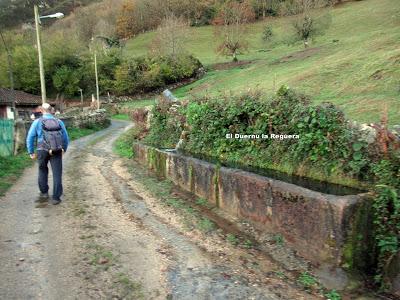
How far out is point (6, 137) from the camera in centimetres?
1374

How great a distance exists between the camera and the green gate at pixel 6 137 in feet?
43.4

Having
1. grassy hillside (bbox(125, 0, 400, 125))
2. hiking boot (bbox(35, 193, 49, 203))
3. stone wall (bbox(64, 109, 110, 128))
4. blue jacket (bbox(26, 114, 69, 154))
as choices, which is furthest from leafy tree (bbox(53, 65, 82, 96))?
blue jacket (bbox(26, 114, 69, 154))

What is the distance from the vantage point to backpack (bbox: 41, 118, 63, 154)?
6625 millimetres

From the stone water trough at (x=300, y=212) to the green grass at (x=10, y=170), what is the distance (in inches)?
179

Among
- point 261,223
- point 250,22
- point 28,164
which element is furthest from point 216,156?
point 250,22

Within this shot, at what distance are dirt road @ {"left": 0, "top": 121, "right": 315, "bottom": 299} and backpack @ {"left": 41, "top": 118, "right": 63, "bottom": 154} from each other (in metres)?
1.02

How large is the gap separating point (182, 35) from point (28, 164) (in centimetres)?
4796

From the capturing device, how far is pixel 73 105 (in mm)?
53562

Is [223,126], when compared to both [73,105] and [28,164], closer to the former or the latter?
[28,164]

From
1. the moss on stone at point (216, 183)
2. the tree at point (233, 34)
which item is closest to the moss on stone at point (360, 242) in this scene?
the moss on stone at point (216, 183)

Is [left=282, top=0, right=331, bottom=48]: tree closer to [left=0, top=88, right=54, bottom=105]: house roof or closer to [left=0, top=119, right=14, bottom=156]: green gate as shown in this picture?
[left=0, top=88, right=54, bottom=105]: house roof

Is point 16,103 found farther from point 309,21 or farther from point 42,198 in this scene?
point 42,198

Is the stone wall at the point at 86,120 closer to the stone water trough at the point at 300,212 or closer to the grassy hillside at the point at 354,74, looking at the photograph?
the grassy hillside at the point at 354,74

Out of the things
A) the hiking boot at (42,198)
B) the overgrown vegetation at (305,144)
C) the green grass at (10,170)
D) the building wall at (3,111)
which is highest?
the building wall at (3,111)
